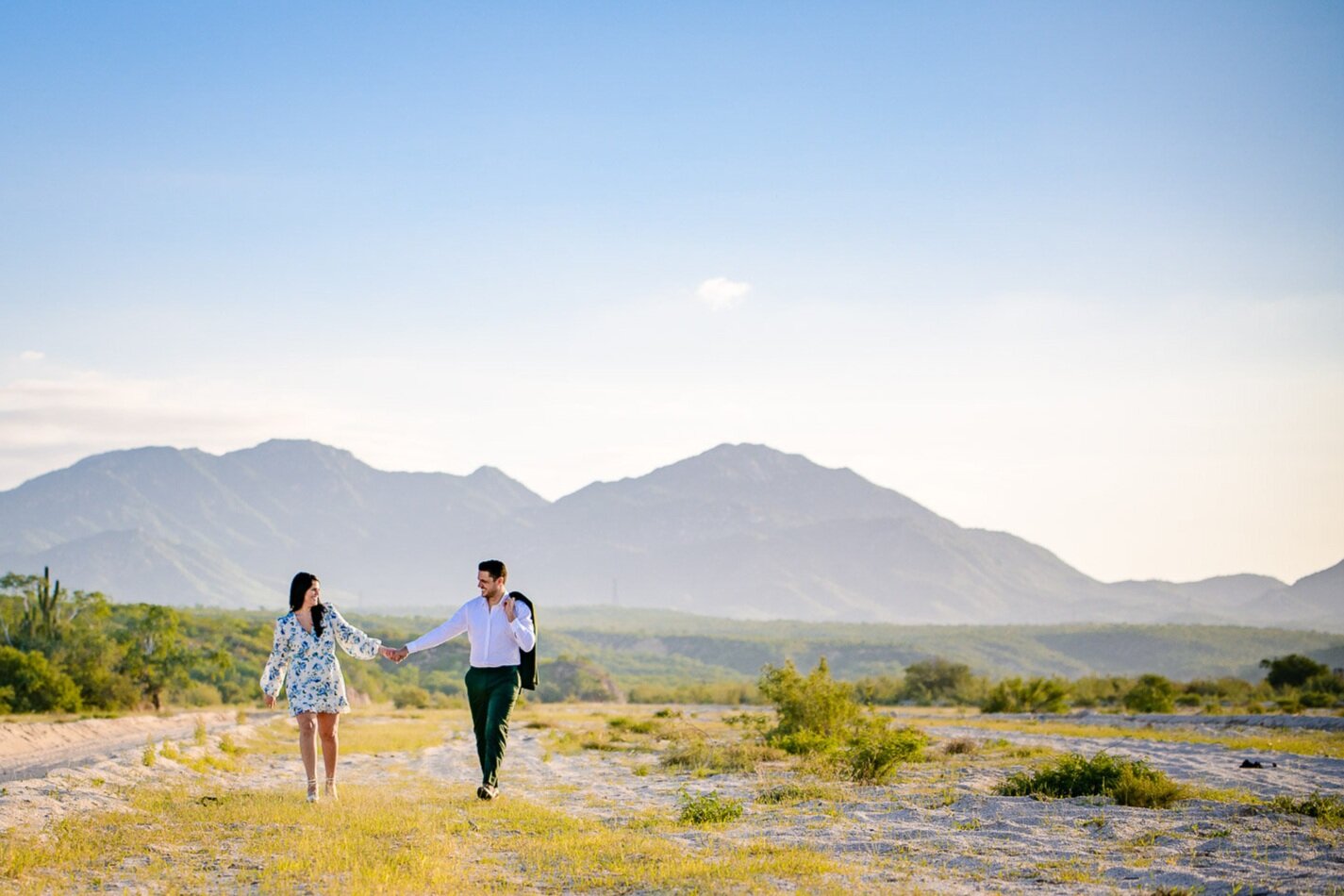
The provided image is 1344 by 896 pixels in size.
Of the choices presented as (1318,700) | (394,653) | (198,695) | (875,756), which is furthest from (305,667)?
(198,695)

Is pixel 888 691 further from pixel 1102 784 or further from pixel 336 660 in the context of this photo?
pixel 336 660

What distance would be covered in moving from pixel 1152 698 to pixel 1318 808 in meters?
32.0

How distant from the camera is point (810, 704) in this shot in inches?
888

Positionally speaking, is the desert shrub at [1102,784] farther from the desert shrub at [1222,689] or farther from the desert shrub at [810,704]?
the desert shrub at [1222,689]

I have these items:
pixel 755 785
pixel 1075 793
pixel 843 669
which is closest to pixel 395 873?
pixel 755 785

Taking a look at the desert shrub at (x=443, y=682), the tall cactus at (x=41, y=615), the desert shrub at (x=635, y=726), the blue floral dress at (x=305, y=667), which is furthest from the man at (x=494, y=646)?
the desert shrub at (x=443, y=682)

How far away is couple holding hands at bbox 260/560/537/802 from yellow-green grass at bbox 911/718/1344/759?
51.0ft

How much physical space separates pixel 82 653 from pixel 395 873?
3992 cm

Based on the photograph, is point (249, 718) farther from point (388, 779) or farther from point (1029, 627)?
point (1029, 627)

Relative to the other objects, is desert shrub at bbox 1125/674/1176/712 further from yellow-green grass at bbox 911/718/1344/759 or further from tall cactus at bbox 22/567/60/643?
tall cactus at bbox 22/567/60/643

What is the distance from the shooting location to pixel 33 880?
27.0 ft

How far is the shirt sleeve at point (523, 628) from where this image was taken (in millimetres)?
12562

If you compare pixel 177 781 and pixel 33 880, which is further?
pixel 177 781

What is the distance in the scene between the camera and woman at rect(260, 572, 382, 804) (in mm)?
12547
